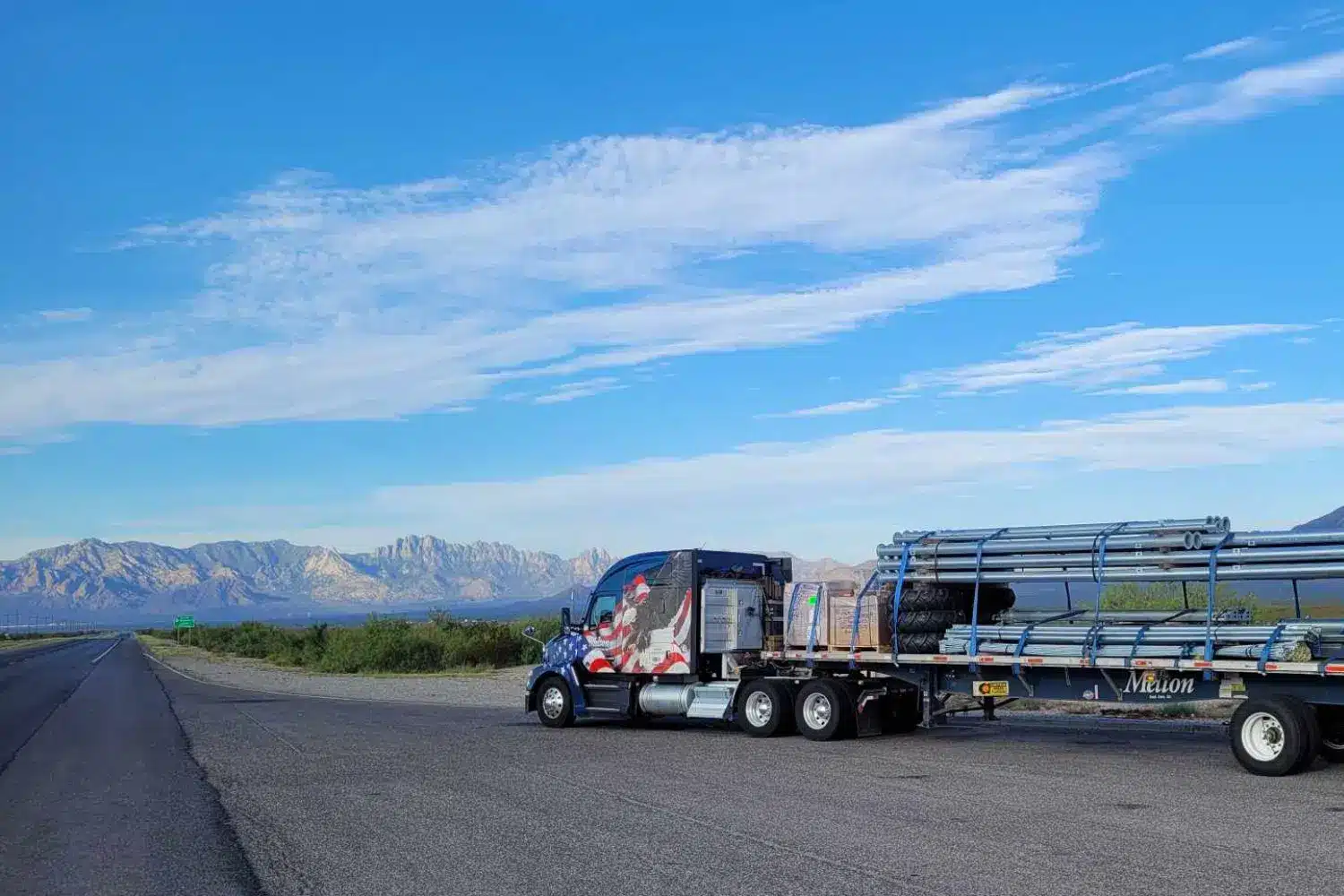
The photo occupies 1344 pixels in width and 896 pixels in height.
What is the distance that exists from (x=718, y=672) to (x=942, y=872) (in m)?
11.5

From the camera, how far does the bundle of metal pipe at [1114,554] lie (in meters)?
15.1

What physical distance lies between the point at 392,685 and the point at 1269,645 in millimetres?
29754

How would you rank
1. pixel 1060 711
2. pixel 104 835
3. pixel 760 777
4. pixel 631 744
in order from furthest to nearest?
1. pixel 1060 711
2. pixel 631 744
3. pixel 760 777
4. pixel 104 835

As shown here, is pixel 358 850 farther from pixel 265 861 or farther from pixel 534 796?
pixel 534 796

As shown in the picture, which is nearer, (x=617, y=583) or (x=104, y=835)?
(x=104, y=835)

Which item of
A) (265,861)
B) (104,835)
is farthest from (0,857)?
(265,861)

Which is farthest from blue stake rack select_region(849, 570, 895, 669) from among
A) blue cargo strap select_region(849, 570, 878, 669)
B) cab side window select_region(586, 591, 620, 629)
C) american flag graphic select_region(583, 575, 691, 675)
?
cab side window select_region(586, 591, 620, 629)

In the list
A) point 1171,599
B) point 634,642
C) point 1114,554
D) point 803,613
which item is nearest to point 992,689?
point 1114,554

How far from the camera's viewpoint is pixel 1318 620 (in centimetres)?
1508

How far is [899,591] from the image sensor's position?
18438mm

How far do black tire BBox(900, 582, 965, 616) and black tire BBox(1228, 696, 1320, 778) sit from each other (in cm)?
465

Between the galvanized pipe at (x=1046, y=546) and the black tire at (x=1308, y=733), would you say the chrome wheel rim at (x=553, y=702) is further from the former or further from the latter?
the black tire at (x=1308, y=733)

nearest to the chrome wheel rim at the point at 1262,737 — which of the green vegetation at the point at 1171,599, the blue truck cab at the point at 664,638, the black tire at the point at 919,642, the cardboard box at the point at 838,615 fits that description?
the black tire at the point at 919,642

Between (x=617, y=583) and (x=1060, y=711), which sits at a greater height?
(x=617, y=583)
